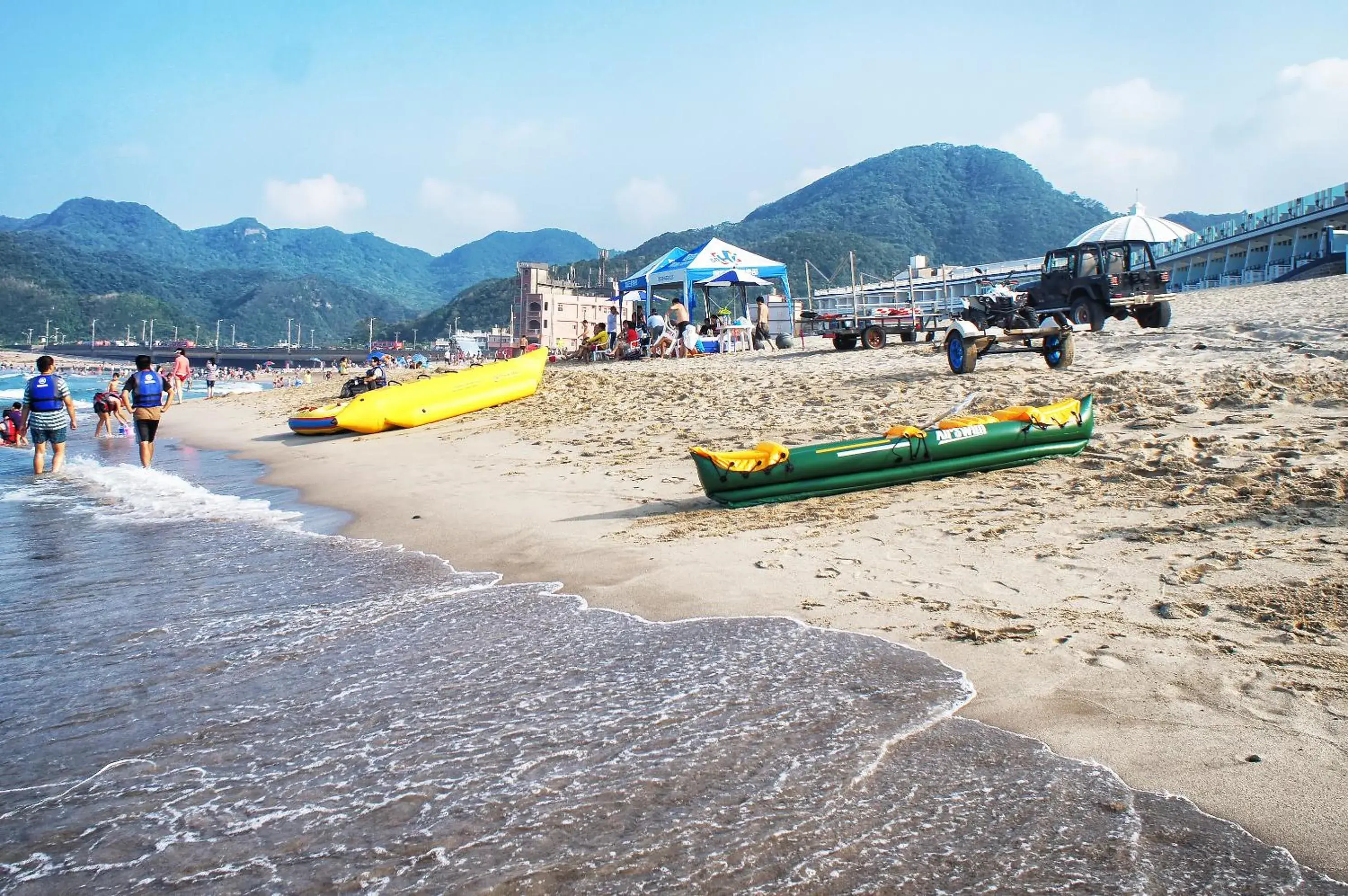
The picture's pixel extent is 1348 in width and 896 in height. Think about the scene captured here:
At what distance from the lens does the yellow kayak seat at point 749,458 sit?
20.4ft

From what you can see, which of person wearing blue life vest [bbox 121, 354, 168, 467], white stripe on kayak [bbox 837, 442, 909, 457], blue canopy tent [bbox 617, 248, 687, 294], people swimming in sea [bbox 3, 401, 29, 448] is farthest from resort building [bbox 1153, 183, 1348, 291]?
people swimming in sea [bbox 3, 401, 29, 448]

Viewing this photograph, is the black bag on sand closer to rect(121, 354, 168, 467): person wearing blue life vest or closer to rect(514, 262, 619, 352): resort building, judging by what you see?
rect(121, 354, 168, 467): person wearing blue life vest

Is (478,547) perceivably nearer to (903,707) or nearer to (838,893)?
(903,707)

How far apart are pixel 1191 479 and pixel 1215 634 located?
2.91 m

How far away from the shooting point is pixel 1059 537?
199 inches

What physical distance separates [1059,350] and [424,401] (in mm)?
9301

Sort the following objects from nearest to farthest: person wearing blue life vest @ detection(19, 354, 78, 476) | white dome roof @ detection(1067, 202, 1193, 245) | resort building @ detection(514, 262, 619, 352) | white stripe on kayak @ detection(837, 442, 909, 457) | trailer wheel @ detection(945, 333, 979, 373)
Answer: white stripe on kayak @ detection(837, 442, 909, 457), person wearing blue life vest @ detection(19, 354, 78, 476), trailer wheel @ detection(945, 333, 979, 373), white dome roof @ detection(1067, 202, 1193, 245), resort building @ detection(514, 262, 619, 352)

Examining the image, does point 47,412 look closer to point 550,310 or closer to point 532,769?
point 532,769

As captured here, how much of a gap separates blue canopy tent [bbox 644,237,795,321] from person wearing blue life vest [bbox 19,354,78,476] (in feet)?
43.5

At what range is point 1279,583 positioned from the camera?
3971 mm

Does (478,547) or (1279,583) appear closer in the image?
(1279,583)

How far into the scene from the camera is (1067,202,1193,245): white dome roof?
108ft

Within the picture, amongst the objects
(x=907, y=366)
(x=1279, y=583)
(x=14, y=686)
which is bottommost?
(x=14, y=686)

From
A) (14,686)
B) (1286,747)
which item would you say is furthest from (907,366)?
(14,686)
